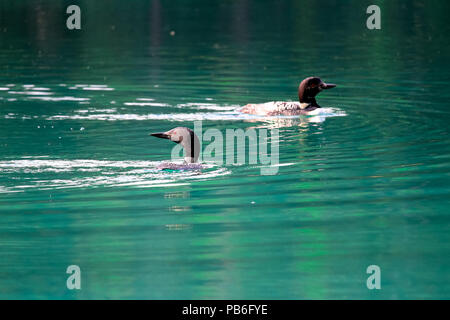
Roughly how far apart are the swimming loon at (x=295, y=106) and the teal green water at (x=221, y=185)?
443 mm

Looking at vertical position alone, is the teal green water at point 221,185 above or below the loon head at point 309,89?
below

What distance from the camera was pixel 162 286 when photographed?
8508 millimetres

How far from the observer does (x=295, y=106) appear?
19.5 metres

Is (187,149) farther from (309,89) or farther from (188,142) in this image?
(309,89)

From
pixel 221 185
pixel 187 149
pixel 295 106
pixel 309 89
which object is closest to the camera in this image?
pixel 221 185

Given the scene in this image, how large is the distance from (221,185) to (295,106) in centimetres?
728

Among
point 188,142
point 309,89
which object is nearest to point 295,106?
point 309,89

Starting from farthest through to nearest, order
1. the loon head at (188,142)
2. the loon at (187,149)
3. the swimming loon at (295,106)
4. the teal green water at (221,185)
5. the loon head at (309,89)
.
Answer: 1. the loon head at (309,89)
2. the swimming loon at (295,106)
3. the loon head at (188,142)
4. the loon at (187,149)
5. the teal green water at (221,185)

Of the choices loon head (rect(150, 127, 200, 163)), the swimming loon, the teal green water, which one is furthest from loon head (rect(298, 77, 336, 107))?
loon head (rect(150, 127, 200, 163))

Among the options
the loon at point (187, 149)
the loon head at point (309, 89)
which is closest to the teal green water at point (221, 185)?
the loon at point (187, 149)

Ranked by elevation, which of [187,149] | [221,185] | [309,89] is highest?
[309,89]

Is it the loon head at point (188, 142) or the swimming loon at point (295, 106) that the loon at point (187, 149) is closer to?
the loon head at point (188, 142)

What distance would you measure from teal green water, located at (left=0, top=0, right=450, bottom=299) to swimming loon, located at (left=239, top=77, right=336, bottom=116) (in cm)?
44

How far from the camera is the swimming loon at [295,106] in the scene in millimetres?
18984
